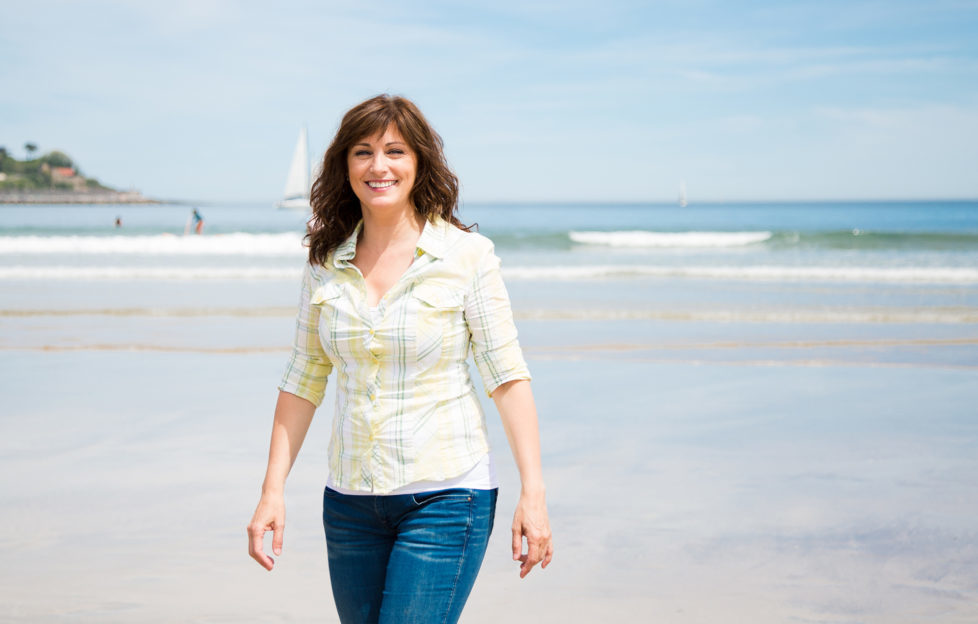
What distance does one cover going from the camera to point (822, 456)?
5.75 metres

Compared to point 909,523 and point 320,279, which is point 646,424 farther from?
point 320,279

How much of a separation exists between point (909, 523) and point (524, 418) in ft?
10.3

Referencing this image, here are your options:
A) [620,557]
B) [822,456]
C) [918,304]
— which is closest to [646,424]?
[822,456]

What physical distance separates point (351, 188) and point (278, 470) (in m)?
0.76

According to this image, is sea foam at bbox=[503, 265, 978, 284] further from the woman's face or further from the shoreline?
the shoreline

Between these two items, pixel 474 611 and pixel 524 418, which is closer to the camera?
pixel 524 418

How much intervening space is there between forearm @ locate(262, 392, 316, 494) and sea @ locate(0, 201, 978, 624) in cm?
150

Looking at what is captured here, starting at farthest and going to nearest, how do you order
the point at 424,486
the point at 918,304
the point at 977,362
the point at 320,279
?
the point at 918,304, the point at 977,362, the point at 320,279, the point at 424,486

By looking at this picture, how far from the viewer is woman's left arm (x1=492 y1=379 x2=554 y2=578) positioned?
2244 millimetres

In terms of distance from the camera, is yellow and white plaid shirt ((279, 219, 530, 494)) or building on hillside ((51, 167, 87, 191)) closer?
yellow and white plaid shirt ((279, 219, 530, 494))

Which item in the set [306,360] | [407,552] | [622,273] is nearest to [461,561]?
[407,552]

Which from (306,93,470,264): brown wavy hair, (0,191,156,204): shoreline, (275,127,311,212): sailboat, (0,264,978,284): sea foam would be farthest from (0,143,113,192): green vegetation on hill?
(306,93,470,264): brown wavy hair

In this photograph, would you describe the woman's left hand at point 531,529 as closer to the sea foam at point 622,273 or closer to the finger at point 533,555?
the finger at point 533,555

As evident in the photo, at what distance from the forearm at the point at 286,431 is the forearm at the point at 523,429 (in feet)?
1.72
